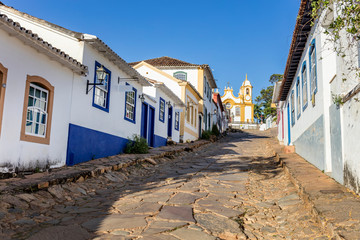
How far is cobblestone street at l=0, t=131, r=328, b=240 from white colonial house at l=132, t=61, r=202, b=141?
1299 cm

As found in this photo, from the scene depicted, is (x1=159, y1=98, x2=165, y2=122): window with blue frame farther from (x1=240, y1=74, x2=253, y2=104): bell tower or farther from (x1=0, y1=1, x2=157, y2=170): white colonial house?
(x1=240, y1=74, x2=253, y2=104): bell tower

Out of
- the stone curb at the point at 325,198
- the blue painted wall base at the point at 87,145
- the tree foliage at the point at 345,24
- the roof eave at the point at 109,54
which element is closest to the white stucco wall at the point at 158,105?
the roof eave at the point at 109,54

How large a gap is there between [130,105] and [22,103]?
5.91 metres

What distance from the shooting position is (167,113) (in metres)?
18.0

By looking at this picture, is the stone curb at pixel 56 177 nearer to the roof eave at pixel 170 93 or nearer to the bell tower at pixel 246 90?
the roof eave at pixel 170 93

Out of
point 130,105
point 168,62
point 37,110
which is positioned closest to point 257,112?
point 168,62

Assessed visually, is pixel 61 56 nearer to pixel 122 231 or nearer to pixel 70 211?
pixel 70 211

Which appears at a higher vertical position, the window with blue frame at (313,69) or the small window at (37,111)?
the window with blue frame at (313,69)

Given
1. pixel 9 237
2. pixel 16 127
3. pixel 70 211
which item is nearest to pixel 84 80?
pixel 16 127


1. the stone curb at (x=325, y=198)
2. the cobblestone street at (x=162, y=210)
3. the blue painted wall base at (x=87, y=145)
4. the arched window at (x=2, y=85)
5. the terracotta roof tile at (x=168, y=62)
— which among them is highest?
the terracotta roof tile at (x=168, y=62)

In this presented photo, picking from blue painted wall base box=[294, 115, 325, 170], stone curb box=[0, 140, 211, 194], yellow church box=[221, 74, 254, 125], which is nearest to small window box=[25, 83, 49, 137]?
stone curb box=[0, 140, 211, 194]

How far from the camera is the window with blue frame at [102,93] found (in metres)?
9.95

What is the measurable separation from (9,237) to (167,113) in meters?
14.4

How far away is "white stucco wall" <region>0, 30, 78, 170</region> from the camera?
6.63 m
